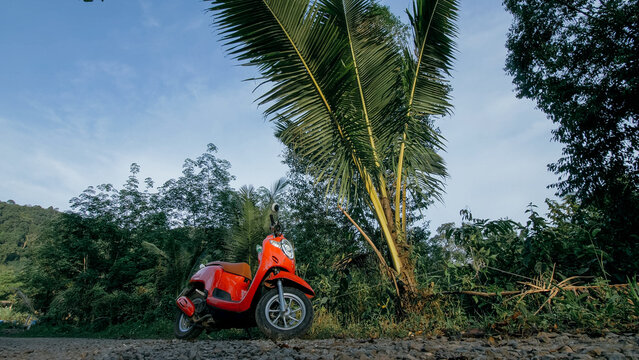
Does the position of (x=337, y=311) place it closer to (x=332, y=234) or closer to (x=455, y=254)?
(x=455, y=254)

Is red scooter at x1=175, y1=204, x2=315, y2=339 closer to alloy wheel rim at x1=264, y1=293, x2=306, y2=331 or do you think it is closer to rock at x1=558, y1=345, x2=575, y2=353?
alloy wheel rim at x1=264, y1=293, x2=306, y2=331

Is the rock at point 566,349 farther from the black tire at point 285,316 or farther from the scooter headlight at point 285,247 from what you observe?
the scooter headlight at point 285,247

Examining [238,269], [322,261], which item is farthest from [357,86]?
[322,261]

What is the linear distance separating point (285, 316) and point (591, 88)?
28.9 ft

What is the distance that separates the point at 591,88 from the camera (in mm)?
8117

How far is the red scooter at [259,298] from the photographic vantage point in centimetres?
344

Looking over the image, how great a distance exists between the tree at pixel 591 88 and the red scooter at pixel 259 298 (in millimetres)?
6999

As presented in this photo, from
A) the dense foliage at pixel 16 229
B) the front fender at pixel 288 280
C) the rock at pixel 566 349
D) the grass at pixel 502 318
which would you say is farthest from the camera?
the dense foliage at pixel 16 229

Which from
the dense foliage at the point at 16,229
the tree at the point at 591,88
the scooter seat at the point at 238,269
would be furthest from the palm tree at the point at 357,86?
the dense foliage at the point at 16,229

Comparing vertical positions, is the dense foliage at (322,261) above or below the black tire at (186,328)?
above

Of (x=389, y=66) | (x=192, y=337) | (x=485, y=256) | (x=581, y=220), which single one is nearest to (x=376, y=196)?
(x=485, y=256)

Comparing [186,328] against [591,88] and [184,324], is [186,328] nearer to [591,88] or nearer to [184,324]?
[184,324]

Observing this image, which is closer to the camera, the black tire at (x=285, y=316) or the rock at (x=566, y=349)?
the rock at (x=566, y=349)

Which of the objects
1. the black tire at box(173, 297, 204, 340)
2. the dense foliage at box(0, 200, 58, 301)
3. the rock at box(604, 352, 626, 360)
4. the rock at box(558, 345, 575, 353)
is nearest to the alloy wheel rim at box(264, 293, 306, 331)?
the black tire at box(173, 297, 204, 340)
